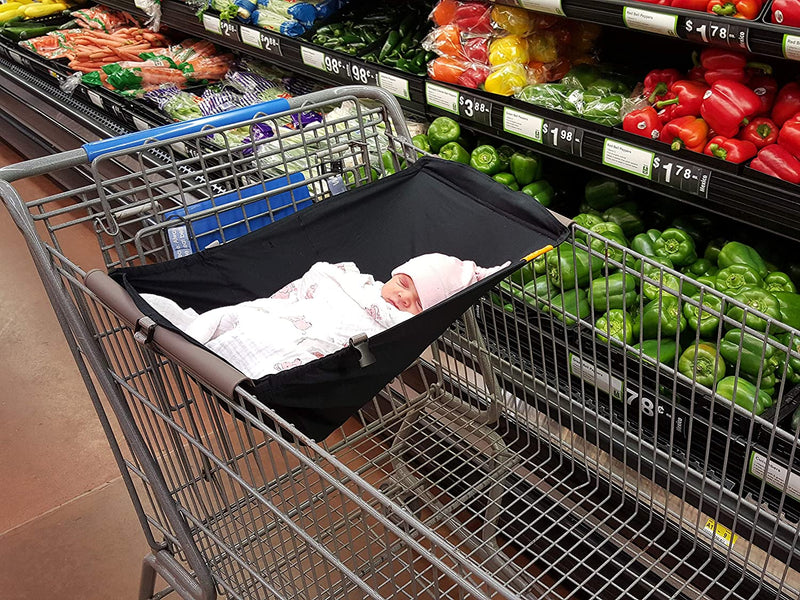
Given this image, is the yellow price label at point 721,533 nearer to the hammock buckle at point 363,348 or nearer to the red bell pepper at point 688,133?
the hammock buckle at point 363,348

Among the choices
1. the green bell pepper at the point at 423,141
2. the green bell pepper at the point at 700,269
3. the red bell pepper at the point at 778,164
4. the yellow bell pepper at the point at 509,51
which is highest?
the yellow bell pepper at the point at 509,51

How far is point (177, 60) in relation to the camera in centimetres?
424

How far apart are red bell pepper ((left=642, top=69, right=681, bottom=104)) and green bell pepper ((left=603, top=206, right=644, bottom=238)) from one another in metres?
0.34

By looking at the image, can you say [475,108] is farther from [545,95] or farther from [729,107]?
[729,107]

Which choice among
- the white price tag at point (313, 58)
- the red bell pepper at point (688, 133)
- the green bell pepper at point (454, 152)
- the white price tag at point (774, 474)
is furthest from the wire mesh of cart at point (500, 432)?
the white price tag at point (313, 58)

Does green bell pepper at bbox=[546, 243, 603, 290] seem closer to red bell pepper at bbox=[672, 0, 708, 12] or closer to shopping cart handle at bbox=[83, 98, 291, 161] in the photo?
red bell pepper at bbox=[672, 0, 708, 12]

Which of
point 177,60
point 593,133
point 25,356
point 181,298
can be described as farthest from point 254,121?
point 177,60

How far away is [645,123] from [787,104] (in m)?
0.35

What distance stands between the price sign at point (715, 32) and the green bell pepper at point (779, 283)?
0.62 metres

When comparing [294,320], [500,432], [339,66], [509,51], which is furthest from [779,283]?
[339,66]

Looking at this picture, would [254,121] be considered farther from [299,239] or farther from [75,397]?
[75,397]

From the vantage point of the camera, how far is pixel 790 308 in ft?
6.07

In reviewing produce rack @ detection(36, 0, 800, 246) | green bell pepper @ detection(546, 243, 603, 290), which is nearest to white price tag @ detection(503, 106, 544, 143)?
produce rack @ detection(36, 0, 800, 246)

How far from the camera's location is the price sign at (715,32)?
1.68 meters
